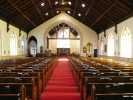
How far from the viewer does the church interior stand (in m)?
3.55

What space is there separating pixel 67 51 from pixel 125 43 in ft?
67.8

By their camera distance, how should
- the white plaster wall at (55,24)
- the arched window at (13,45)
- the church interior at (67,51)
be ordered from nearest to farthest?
the church interior at (67,51)
the arched window at (13,45)
the white plaster wall at (55,24)

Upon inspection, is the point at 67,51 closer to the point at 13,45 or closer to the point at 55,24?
the point at 55,24

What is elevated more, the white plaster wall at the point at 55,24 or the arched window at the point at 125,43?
the white plaster wall at the point at 55,24

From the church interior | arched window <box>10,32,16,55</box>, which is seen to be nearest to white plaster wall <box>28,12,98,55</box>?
the church interior

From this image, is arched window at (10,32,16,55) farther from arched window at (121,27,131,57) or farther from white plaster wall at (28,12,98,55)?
arched window at (121,27,131,57)

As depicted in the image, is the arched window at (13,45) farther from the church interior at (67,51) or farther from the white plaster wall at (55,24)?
the white plaster wall at (55,24)

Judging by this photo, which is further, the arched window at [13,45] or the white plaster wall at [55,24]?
the white plaster wall at [55,24]

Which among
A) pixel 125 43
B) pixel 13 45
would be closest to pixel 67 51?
pixel 13 45

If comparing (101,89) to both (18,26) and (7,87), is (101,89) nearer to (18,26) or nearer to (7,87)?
(7,87)

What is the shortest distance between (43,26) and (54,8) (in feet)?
15.6

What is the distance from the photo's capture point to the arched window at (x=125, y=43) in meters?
12.5

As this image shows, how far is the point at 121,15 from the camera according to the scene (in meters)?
12.6

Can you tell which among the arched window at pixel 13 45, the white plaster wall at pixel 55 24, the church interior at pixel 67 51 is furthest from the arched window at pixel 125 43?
the arched window at pixel 13 45
